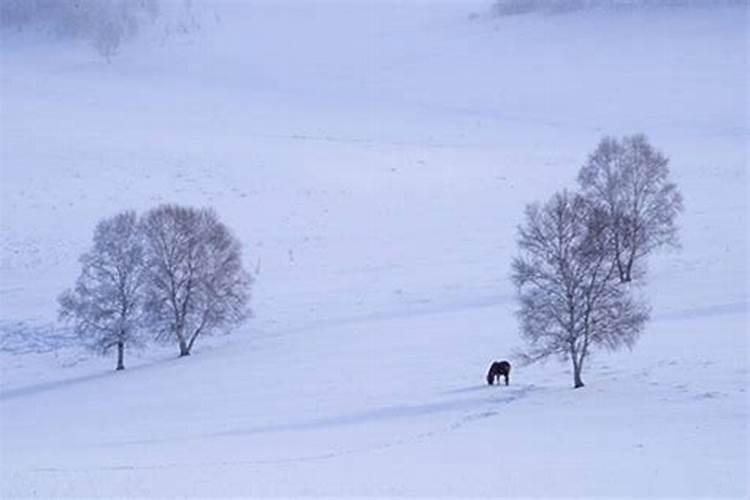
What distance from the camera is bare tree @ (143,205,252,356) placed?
45.5 m

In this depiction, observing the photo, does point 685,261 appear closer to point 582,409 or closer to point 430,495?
point 582,409

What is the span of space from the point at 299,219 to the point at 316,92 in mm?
51630

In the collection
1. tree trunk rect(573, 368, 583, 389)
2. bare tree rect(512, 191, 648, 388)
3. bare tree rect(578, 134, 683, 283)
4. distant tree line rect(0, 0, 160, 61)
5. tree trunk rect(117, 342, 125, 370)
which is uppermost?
distant tree line rect(0, 0, 160, 61)

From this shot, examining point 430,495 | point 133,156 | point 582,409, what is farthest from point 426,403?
point 133,156

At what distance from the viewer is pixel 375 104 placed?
108000mm

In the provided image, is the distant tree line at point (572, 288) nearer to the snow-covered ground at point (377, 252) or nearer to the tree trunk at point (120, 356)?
the snow-covered ground at point (377, 252)

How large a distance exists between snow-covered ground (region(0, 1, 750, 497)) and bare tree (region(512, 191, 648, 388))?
152 cm

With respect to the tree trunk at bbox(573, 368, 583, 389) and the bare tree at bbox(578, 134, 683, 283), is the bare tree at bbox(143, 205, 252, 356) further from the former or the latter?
the tree trunk at bbox(573, 368, 583, 389)

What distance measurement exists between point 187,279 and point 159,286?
1.24 metres

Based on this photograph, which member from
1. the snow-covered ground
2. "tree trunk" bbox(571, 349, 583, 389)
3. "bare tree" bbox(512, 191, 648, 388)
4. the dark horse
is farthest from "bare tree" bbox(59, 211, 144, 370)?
"tree trunk" bbox(571, 349, 583, 389)

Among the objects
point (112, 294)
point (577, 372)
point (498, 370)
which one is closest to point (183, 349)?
point (112, 294)

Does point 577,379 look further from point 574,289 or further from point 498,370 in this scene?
point 574,289

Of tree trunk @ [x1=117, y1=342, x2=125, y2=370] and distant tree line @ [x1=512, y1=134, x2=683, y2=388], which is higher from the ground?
distant tree line @ [x1=512, y1=134, x2=683, y2=388]

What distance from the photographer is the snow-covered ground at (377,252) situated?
24375 mm
